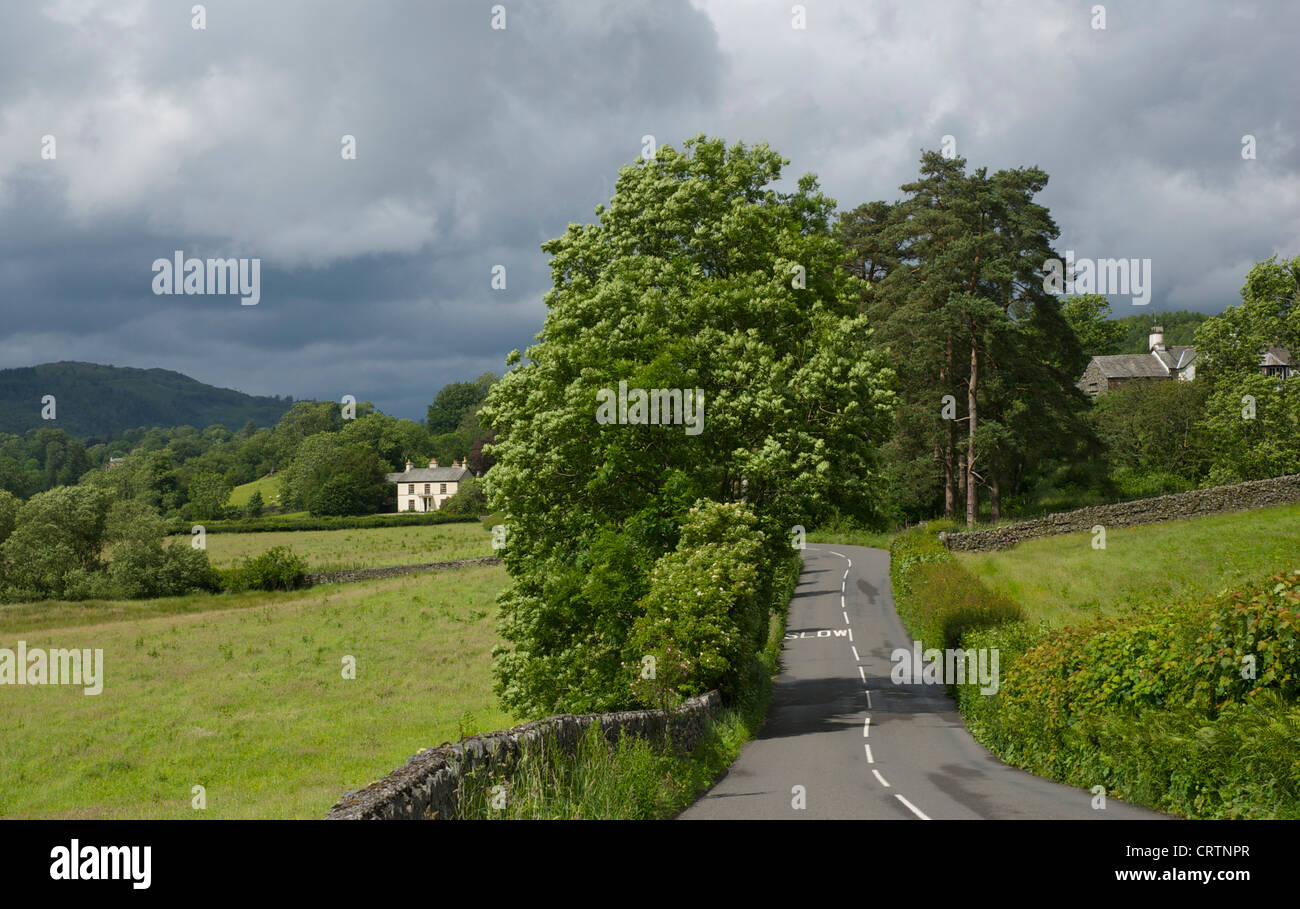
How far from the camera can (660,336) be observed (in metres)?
26.6

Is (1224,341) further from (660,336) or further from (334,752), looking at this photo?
(334,752)

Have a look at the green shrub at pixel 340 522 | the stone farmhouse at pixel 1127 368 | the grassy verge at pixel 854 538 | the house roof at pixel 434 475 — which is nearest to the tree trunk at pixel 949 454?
the grassy verge at pixel 854 538

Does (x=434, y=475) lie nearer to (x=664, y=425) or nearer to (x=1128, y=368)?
(x=1128, y=368)

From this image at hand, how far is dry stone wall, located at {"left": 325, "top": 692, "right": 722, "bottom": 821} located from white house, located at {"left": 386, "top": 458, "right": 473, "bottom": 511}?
153 m

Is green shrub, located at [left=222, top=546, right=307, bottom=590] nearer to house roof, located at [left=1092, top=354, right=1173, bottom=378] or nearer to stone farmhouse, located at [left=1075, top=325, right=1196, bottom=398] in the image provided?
stone farmhouse, located at [left=1075, top=325, right=1196, bottom=398]

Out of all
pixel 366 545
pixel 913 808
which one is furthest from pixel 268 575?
pixel 913 808

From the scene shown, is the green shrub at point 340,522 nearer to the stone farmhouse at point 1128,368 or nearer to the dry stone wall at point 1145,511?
the dry stone wall at point 1145,511

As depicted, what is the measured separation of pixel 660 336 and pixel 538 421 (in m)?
4.26

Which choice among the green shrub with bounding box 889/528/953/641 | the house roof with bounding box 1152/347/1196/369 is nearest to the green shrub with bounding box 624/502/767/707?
the green shrub with bounding box 889/528/953/641

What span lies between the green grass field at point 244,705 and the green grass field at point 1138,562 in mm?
22059

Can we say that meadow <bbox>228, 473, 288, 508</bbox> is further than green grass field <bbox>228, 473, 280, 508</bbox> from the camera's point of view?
No

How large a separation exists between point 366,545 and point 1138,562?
8163cm

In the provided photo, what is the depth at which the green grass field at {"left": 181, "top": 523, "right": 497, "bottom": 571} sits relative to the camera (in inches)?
3548

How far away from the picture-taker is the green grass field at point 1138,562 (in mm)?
34531
